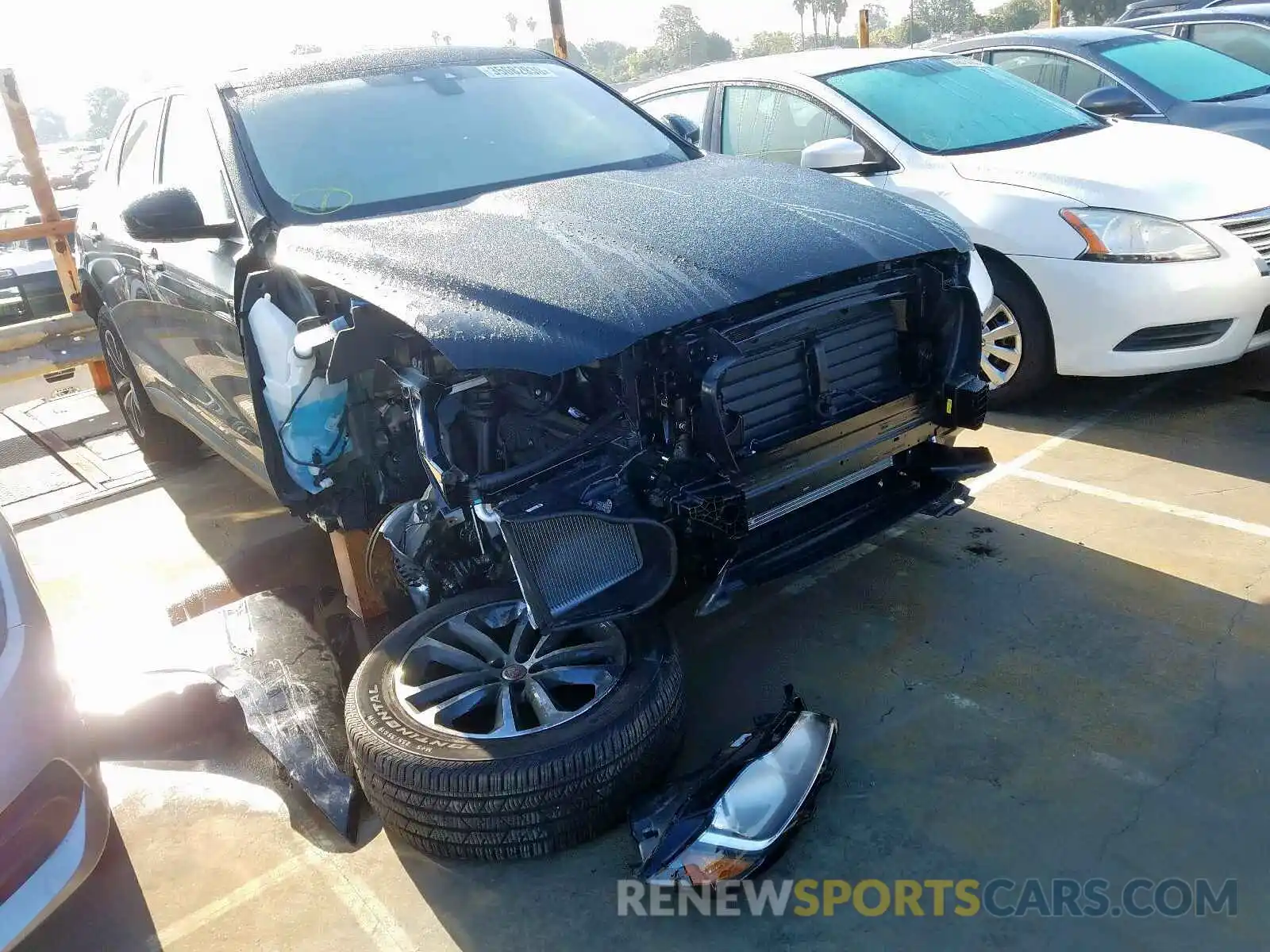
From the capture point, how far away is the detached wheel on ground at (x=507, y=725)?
243 centimetres

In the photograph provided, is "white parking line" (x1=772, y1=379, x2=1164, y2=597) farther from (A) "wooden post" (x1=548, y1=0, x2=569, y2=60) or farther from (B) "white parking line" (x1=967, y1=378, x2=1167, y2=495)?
(A) "wooden post" (x1=548, y1=0, x2=569, y2=60)

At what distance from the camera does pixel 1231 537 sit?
364 cm

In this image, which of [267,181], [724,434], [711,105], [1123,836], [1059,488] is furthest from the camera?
[711,105]

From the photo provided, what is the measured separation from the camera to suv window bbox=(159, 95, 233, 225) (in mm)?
3543

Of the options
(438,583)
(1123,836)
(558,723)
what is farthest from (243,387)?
(1123,836)

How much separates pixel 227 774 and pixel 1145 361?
13.1 feet

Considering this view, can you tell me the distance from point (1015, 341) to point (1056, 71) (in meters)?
3.14

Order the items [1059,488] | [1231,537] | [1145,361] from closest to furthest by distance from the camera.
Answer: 1. [1231,537]
2. [1059,488]
3. [1145,361]

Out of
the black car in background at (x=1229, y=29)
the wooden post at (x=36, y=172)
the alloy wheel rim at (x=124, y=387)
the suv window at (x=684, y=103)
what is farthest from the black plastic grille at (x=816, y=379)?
the black car in background at (x=1229, y=29)

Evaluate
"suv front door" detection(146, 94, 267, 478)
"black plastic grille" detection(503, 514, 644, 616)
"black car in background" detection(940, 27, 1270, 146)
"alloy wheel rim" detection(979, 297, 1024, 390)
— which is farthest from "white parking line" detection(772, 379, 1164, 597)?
"black car in background" detection(940, 27, 1270, 146)

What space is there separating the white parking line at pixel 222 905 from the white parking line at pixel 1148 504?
3208 mm

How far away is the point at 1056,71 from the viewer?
6934 mm

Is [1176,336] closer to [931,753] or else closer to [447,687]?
[931,753]

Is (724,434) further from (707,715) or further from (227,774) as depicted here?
(227,774)
